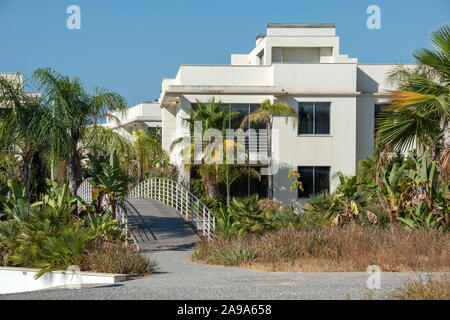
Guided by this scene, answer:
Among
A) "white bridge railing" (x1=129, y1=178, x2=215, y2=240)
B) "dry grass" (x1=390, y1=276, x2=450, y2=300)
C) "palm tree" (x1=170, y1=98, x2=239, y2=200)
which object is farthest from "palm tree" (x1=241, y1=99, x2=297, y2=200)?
"dry grass" (x1=390, y1=276, x2=450, y2=300)

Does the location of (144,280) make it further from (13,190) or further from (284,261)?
(13,190)

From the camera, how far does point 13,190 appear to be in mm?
15922

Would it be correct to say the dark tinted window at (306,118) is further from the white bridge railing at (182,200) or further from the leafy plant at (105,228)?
the leafy plant at (105,228)

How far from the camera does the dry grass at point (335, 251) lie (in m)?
12.8

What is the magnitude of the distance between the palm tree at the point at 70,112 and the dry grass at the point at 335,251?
5.11 meters

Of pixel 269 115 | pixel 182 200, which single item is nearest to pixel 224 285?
pixel 182 200

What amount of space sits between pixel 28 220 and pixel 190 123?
14.2m

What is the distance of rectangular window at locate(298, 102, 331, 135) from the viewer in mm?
29922

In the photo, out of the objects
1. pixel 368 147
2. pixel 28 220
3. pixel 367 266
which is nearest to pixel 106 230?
pixel 28 220

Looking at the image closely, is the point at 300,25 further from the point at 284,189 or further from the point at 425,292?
the point at 425,292

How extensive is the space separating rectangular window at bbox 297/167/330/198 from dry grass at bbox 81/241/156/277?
17583 mm

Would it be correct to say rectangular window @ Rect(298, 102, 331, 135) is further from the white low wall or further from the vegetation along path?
the white low wall
